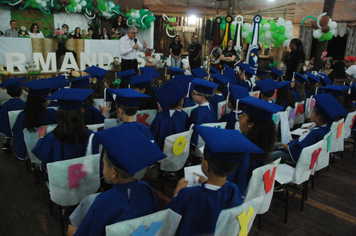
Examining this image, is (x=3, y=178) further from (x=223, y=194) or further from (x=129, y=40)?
(x=129, y=40)

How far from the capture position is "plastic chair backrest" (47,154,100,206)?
181cm

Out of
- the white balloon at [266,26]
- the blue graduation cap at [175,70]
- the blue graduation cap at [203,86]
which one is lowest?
the blue graduation cap at [203,86]

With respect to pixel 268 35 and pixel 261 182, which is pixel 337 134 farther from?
pixel 268 35

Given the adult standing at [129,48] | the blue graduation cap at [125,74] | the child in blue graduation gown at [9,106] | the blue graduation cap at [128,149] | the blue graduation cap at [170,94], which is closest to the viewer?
the blue graduation cap at [128,149]

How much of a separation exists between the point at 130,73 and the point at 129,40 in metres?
2.41

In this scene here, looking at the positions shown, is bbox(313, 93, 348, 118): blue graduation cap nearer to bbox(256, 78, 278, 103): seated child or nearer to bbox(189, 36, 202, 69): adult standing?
bbox(256, 78, 278, 103): seated child

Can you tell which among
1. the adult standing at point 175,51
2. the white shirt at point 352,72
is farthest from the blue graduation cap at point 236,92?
the adult standing at point 175,51

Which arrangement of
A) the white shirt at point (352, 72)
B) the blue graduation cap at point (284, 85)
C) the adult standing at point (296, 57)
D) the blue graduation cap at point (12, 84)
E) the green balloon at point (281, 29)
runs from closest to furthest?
1. the blue graduation cap at point (12, 84)
2. the blue graduation cap at point (284, 85)
3. the adult standing at point (296, 57)
4. the white shirt at point (352, 72)
5. the green balloon at point (281, 29)

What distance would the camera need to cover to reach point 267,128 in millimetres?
2141

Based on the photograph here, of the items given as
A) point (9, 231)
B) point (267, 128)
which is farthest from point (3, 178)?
point (267, 128)

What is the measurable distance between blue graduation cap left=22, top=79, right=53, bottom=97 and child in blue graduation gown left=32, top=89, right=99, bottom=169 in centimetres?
65

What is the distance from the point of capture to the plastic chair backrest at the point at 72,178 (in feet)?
5.94

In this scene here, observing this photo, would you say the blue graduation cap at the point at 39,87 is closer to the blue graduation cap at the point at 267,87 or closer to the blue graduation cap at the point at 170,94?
the blue graduation cap at the point at 170,94

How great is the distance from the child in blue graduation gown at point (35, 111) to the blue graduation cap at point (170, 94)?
3.93 feet
